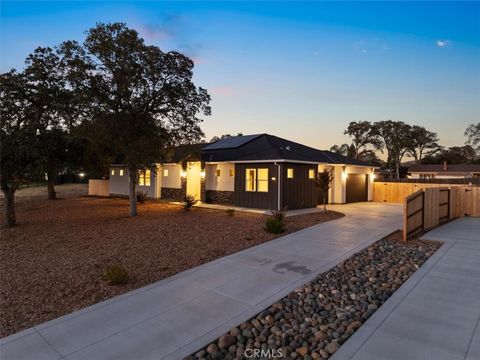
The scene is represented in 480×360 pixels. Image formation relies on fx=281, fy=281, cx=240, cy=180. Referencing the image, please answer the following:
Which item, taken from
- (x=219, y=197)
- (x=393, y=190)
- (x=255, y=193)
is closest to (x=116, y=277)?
(x=255, y=193)

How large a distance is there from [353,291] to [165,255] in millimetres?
4214

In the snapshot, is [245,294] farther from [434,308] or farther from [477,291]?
[477,291]

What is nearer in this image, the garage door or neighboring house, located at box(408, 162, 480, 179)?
the garage door

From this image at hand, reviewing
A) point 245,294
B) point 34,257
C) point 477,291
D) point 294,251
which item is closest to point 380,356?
point 245,294

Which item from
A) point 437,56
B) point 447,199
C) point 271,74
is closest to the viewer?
point 447,199

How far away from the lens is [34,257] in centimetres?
681

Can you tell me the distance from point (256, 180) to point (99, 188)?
54.4 ft

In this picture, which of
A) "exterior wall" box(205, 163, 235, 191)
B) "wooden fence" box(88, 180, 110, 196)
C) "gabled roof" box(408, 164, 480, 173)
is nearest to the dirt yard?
"exterior wall" box(205, 163, 235, 191)

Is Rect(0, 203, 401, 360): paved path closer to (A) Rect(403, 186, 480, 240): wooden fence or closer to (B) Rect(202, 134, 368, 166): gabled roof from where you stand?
(A) Rect(403, 186, 480, 240): wooden fence

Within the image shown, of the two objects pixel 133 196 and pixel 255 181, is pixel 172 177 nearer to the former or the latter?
pixel 133 196

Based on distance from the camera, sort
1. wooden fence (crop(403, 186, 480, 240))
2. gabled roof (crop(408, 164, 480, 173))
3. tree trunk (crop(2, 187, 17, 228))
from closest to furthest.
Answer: wooden fence (crop(403, 186, 480, 240)) → tree trunk (crop(2, 187, 17, 228)) → gabled roof (crop(408, 164, 480, 173))

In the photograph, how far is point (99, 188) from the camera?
80.5 ft

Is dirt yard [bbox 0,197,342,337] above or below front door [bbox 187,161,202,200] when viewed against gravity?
below

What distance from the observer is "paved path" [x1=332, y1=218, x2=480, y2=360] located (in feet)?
9.88
